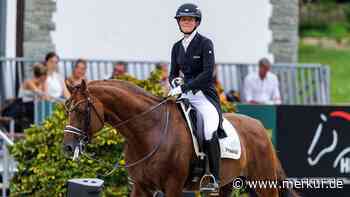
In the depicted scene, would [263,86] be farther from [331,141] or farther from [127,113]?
[127,113]

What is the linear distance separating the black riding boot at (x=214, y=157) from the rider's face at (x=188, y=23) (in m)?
1.16

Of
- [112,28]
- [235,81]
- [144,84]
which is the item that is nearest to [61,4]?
[112,28]

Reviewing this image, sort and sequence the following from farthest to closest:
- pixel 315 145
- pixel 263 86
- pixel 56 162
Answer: pixel 263 86 → pixel 315 145 → pixel 56 162

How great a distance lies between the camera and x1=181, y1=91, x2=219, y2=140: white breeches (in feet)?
40.3

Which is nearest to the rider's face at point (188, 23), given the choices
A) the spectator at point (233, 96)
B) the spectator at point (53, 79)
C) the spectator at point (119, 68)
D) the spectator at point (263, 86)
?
the spectator at point (53, 79)

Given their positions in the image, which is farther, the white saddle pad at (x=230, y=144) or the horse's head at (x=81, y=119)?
the white saddle pad at (x=230, y=144)

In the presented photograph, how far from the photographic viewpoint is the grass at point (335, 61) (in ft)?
118

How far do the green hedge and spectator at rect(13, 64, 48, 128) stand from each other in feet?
7.53

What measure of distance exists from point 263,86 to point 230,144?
21.2 ft

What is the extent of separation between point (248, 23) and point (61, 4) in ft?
11.6

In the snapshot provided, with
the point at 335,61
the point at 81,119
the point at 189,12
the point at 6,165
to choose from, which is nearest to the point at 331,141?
the point at 6,165

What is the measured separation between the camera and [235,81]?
66.4 ft

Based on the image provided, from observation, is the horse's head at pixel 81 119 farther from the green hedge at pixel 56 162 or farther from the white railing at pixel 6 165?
the white railing at pixel 6 165

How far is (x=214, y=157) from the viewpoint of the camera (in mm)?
12305
